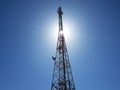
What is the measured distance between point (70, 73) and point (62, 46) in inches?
325

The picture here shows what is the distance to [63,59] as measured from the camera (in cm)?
7900

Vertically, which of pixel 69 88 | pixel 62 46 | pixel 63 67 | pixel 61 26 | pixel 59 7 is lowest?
pixel 69 88

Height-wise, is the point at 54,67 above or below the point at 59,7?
below

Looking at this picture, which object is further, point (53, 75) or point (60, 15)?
point (60, 15)

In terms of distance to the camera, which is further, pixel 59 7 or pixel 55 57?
pixel 59 7

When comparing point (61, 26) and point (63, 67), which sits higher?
point (61, 26)

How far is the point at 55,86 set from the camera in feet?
248

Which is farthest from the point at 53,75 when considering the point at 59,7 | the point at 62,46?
the point at 59,7

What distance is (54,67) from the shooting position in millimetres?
78312

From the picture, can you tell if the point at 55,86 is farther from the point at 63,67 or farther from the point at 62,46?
the point at 62,46

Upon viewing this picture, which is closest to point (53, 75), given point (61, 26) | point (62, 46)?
point (62, 46)

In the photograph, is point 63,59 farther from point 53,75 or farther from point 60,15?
point 60,15

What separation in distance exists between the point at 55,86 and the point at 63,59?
8.21m

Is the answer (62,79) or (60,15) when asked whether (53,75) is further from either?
(60,15)
